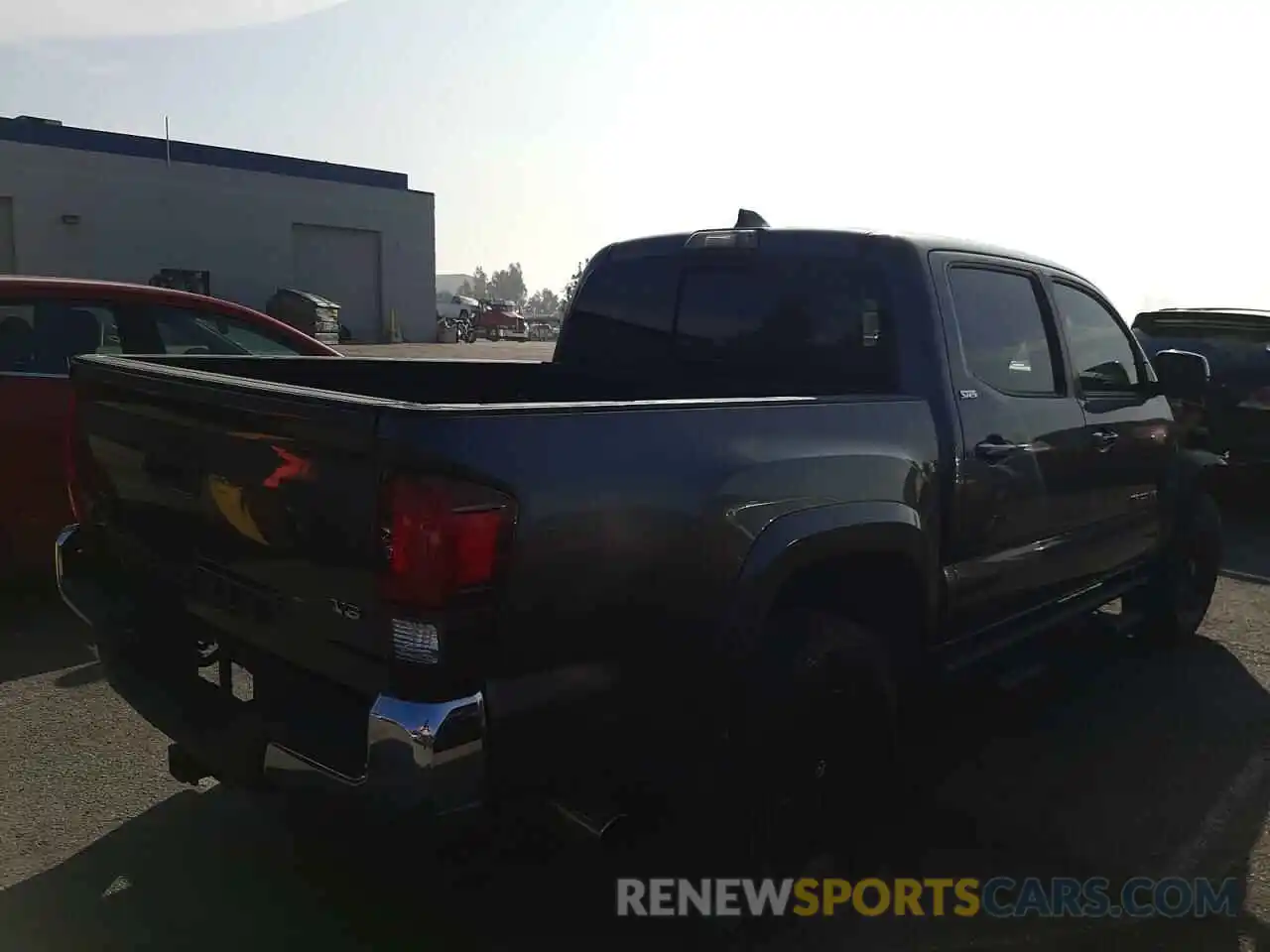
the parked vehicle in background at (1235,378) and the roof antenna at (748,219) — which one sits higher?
the roof antenna at (748,219)

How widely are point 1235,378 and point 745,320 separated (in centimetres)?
662

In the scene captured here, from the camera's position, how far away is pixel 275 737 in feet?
8.10

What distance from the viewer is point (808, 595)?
9.98 feet

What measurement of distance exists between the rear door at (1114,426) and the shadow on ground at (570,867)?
2.95 ft

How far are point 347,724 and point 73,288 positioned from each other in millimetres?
4219

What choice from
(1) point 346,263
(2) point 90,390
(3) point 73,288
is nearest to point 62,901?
(2) point 90,390

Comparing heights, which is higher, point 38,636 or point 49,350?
point 49,350

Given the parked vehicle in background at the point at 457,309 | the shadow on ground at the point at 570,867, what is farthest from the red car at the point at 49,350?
the parked vehicle in background at the point at 457,309

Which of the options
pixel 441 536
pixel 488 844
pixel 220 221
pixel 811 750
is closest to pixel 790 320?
pixel 811 750

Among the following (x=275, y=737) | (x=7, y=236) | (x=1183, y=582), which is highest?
(x=7, y=236)

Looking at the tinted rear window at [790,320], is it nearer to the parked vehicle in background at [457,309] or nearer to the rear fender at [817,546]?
the rear fender at [817,546]

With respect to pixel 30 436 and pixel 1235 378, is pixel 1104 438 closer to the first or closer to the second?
pixel 30 436

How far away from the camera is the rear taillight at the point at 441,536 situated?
209 centimetres

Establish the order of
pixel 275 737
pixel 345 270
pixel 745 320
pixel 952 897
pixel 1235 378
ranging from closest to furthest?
1. pixel 275 737
2. pixel 952 897
3. pixel 745 320
4. pixel 1235 378
5. pixel 345 270
